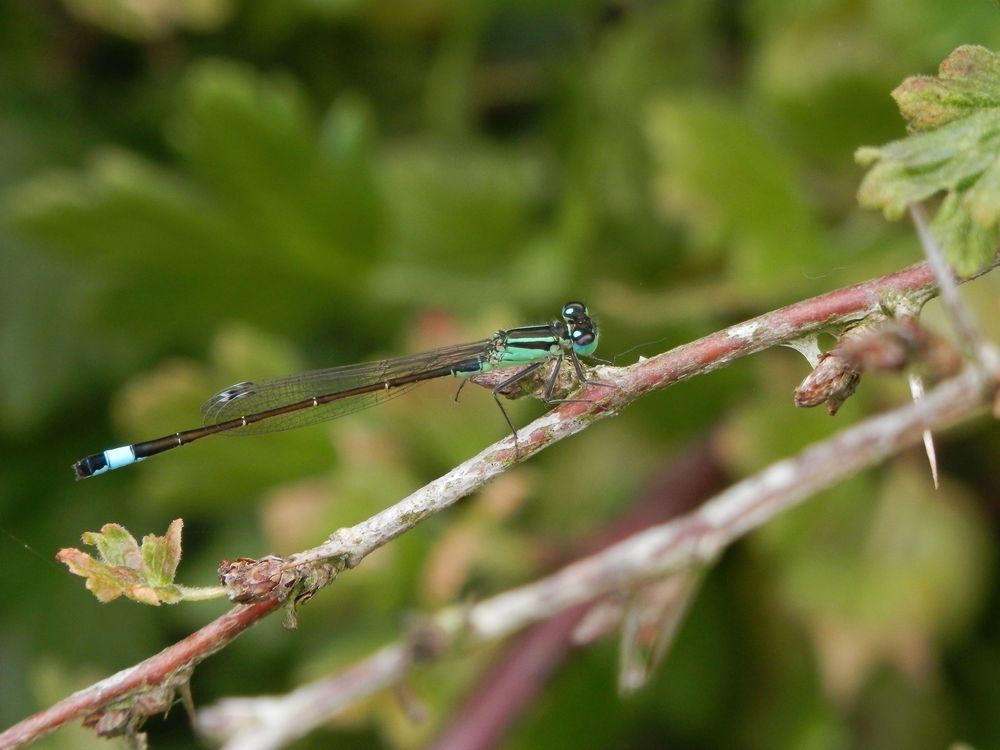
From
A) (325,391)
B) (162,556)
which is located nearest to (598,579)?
(162,556)

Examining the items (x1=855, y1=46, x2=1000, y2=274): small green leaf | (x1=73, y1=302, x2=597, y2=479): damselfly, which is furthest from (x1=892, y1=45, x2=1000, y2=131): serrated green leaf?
(x1=73, y1=302, x2=597, y2=479): damselfly

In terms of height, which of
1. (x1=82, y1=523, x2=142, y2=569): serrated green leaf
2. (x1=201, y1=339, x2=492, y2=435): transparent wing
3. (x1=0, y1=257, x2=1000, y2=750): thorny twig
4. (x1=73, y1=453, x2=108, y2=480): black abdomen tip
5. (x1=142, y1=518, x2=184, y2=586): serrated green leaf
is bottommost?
(x1=0, y1=257, x2=1000, y2=750): thorny twig

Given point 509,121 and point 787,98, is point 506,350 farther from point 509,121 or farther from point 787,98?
point 509,121

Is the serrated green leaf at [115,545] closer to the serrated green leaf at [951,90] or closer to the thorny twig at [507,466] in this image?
the thorny twig at [507,466]

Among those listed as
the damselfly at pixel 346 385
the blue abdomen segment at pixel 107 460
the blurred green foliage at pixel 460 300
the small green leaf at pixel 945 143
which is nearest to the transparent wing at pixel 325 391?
the damselfly at pixel 346 385

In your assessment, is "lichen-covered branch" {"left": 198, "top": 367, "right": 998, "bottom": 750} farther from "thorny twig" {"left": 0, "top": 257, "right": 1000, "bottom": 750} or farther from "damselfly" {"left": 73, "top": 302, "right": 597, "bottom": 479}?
"damselfly" {"left": 73, "top": 302, "right": 597, "bottom": 479}

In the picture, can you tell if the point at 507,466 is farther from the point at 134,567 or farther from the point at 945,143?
the point at 945,143
